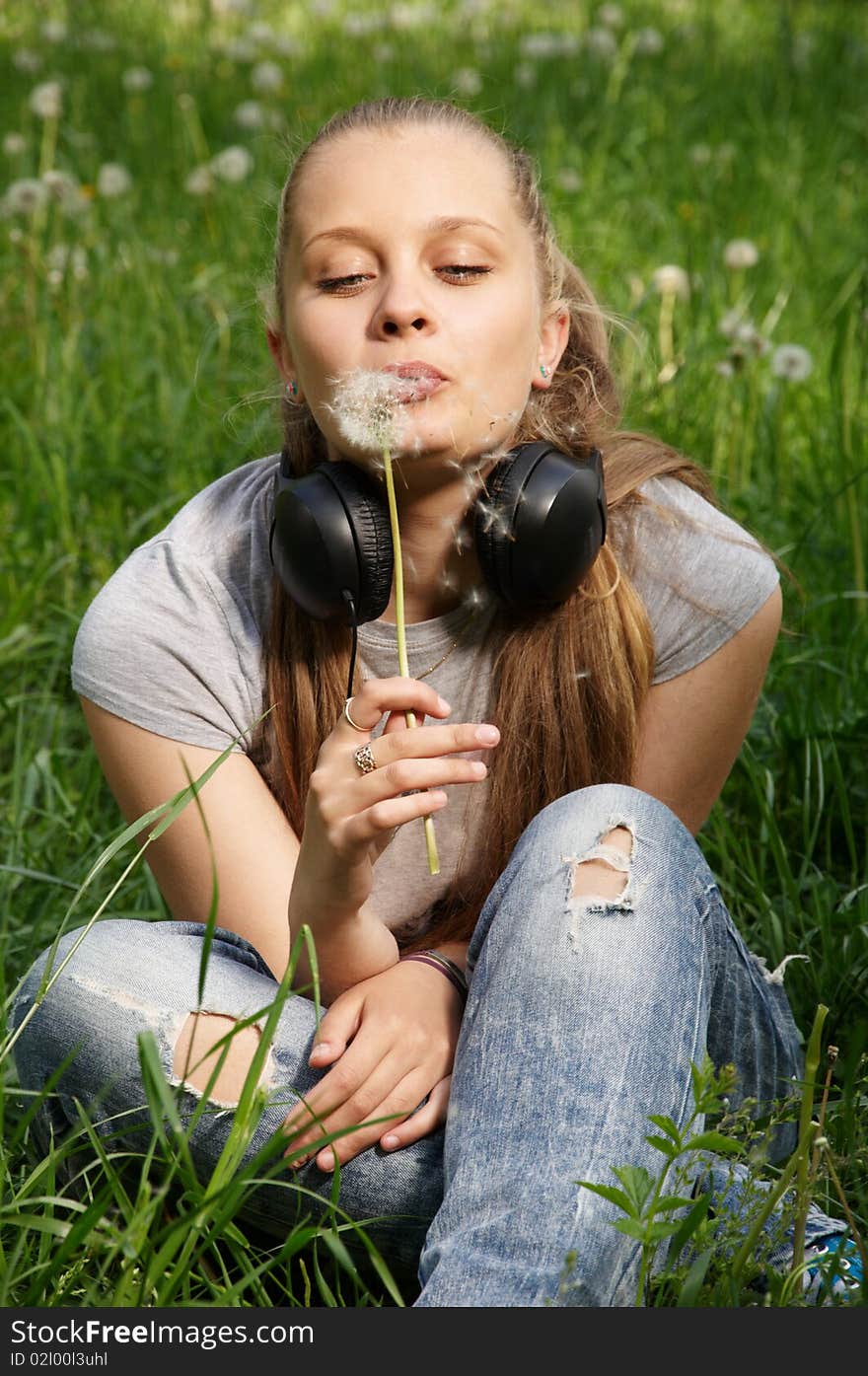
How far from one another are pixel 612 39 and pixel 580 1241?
17.0 feet

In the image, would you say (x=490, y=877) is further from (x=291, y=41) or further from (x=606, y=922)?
(x=291, y=41)

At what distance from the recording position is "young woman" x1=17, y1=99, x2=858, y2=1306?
1521mm

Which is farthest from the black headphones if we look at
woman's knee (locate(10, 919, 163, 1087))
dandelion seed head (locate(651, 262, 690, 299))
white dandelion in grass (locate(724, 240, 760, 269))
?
white dandelion in grass (locate(724, 240, 760, 269))

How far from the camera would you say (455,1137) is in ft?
5.08

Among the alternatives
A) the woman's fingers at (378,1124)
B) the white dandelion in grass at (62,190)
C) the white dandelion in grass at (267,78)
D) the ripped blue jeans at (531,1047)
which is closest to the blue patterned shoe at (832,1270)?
the ripped blue jeans at (531,1047)

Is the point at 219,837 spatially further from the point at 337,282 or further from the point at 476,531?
the point at 337,282

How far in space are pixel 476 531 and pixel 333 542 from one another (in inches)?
7.0

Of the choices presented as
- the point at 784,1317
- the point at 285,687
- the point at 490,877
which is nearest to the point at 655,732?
the point at 490,877

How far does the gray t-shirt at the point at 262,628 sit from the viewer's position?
1938 millimetres

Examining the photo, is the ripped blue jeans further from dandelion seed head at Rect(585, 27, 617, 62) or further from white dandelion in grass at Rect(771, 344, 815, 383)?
dandelion seed head at Rect(585, 27, 617, 62)

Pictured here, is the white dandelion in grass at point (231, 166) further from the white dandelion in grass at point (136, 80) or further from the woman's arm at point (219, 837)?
the woman's arm at point (219, 837)

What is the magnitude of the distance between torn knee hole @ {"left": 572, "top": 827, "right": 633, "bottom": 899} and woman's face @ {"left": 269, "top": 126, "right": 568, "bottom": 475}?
19.0 inches

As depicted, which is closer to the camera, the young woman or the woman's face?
the young woman

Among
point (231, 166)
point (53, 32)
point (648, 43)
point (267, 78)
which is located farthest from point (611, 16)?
point (231, 166)
